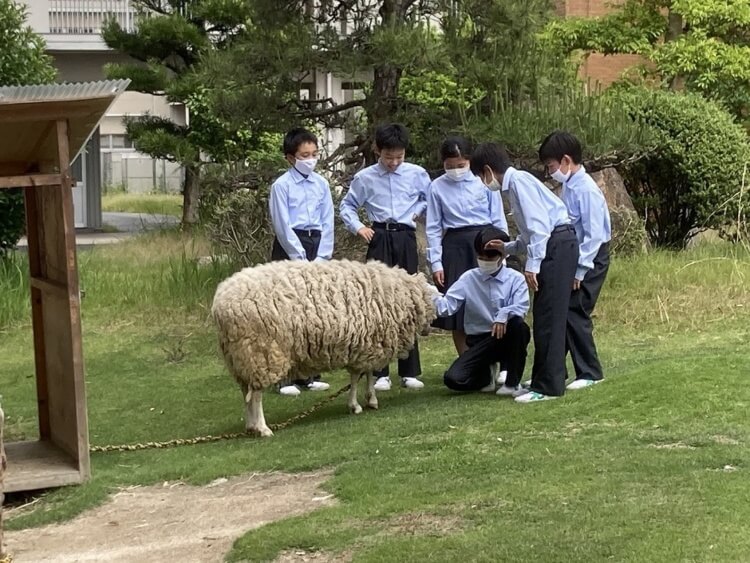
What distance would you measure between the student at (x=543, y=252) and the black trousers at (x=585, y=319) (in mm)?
242

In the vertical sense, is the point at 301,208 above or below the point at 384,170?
below

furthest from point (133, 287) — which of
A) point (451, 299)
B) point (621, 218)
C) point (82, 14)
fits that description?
point (82, 14)

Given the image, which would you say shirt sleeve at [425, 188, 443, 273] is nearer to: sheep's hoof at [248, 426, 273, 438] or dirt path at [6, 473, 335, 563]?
sheep's hoof at [248, 426, 273, 438]

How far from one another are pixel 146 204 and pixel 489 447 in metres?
26.4

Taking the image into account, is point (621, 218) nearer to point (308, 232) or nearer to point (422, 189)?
point (422, 189)

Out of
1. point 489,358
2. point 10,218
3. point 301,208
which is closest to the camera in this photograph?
point 489,358

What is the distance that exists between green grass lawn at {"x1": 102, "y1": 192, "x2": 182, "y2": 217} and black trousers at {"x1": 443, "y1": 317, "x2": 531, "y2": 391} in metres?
19.6

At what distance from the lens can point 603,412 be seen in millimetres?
6734

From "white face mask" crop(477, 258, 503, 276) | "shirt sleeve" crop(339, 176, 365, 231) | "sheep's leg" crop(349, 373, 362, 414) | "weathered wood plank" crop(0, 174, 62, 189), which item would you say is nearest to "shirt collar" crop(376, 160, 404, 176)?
"shirt sleeve" crop(339, 176, 365, 231)

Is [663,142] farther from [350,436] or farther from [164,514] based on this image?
[164,514]

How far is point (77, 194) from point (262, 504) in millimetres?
19208

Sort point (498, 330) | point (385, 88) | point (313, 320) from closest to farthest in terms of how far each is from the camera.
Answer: point (313, 320) < point (498, 330) < point (385, 88)

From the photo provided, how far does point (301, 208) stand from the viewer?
845 cm

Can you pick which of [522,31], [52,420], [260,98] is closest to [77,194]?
[260,98]
